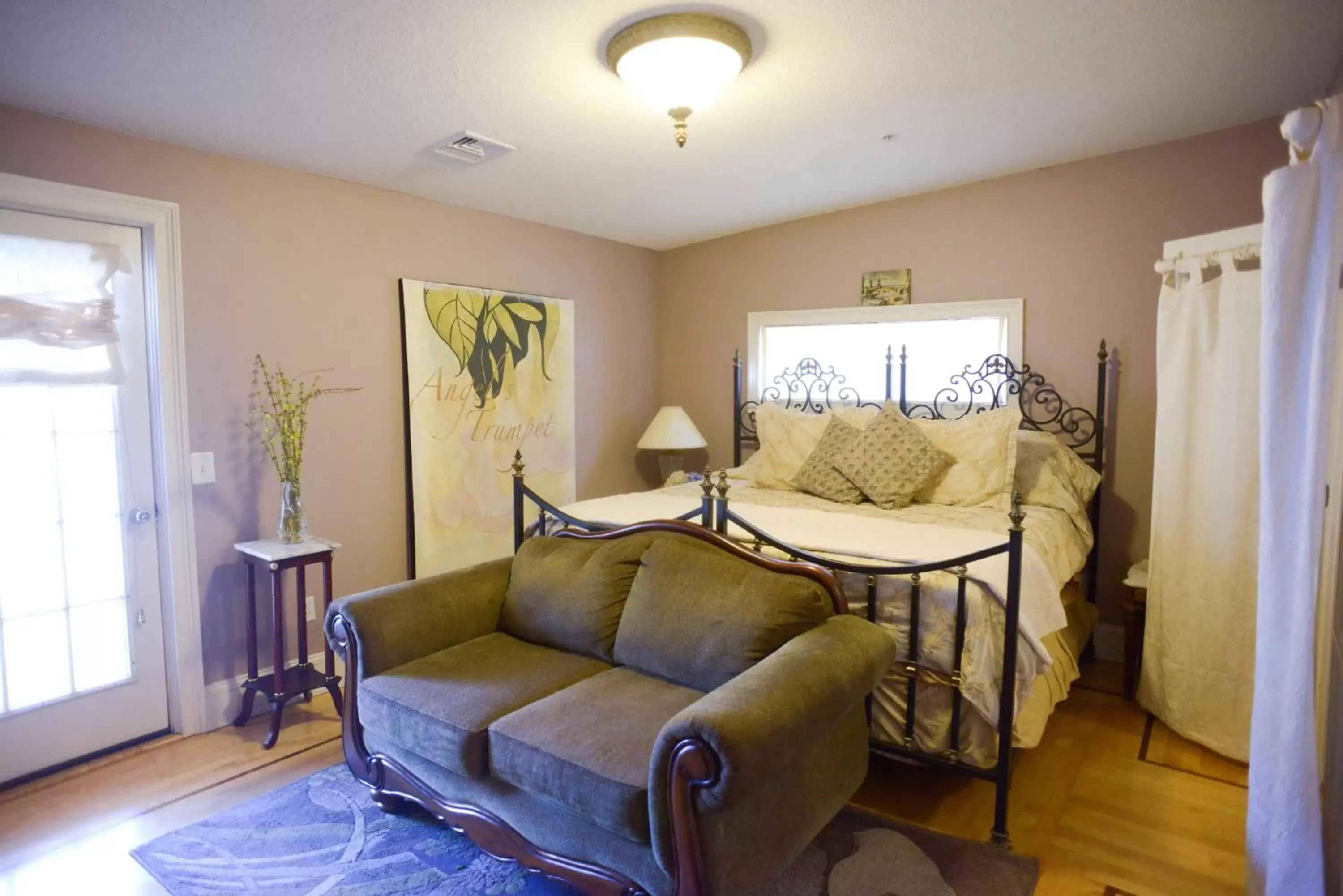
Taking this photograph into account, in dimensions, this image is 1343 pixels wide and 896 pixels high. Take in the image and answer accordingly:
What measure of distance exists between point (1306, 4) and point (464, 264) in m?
3.35

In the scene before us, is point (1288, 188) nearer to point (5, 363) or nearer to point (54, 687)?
point (5, 363)

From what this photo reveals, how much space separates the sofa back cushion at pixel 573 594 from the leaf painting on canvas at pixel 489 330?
4.77ft

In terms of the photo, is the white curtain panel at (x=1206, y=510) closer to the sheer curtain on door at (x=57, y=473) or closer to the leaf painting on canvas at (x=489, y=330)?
the leaf painting on canvas at (x=489, y=330)

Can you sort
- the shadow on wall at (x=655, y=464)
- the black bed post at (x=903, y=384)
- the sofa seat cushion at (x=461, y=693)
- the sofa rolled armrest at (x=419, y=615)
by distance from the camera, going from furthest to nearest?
the shadow on wall at (x=655, y=464) < the black bed post at (x=903, y=384) < the sofa rolled armrest at (x=419, y=615) < the sofa seat cushion at (x=461, y=693)

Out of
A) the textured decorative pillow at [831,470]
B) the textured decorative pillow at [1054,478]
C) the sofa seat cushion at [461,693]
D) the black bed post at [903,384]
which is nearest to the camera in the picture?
the sofa seat cushion at [461,693]

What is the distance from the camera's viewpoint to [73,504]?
8.57 feet

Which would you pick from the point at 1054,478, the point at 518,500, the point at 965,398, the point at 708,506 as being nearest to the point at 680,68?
the point at 708,506

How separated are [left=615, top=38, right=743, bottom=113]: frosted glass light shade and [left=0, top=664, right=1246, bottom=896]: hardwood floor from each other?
7.71 feet

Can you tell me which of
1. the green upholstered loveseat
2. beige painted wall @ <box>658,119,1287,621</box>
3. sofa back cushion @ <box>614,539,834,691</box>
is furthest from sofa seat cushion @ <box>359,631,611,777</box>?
beige painted wall @ <box>658,119,1287,621</box>

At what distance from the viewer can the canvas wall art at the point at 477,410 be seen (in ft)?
11.6

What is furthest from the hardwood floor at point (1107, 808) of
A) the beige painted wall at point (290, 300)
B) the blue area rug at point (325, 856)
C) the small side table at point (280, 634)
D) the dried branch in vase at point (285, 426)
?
the beige painted wall at point (290, 300)

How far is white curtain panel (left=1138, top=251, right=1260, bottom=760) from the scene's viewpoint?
2.60 metres

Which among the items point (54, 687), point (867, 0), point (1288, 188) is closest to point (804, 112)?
point (867, 0)

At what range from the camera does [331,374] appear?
10.6ft
